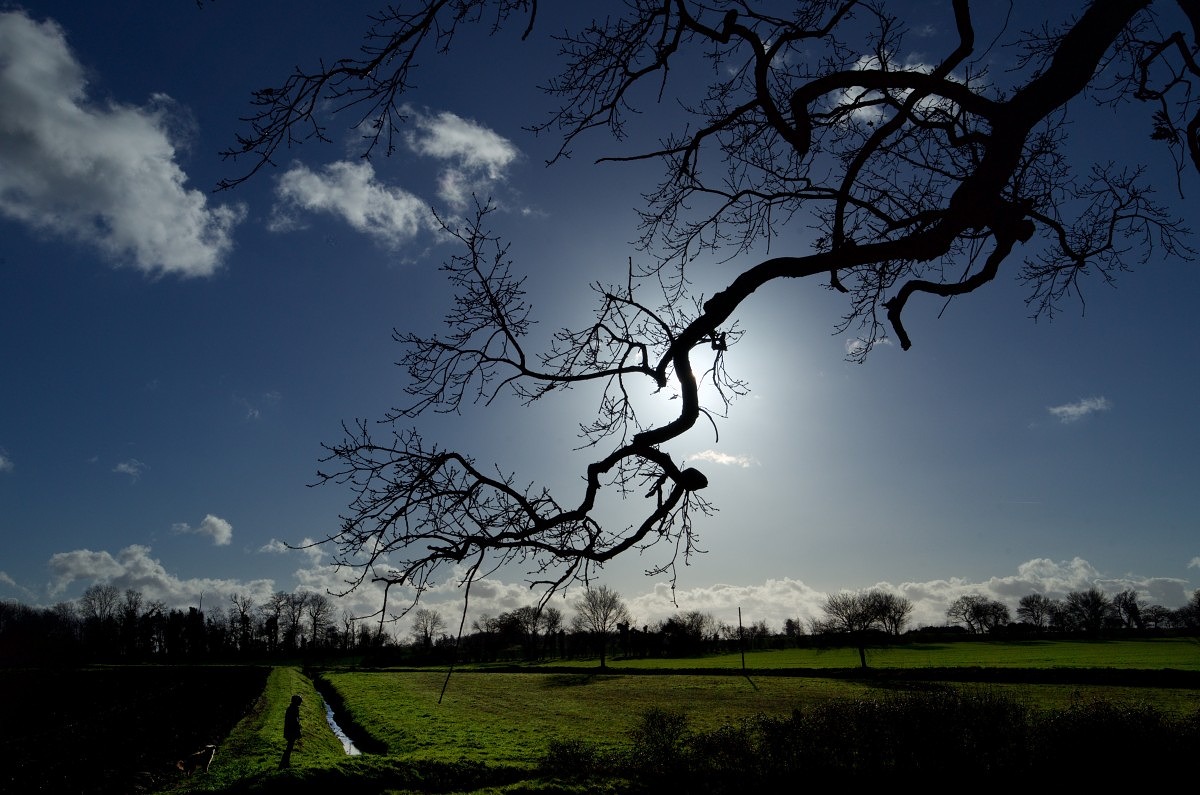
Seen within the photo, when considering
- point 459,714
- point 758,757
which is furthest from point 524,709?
point 758,757

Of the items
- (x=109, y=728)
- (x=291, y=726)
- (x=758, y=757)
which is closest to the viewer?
(x=758, y=757)

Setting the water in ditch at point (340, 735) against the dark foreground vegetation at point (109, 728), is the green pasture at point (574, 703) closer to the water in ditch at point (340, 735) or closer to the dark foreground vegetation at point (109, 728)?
the water in ditch at point (340, 735)

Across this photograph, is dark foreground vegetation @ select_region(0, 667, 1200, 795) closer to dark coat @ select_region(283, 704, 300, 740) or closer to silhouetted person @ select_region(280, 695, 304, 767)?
silhouetted person @ select_region(280, 695, 304, 767)

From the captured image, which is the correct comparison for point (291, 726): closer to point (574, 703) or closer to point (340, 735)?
point (340, 735)

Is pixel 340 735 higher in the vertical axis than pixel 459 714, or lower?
lower

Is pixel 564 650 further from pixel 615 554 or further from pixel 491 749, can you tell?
pixel 615 554

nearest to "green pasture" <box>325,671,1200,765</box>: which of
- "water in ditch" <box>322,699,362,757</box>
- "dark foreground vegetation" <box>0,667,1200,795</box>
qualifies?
"water in ditch" <box>322,699,362,757</box>

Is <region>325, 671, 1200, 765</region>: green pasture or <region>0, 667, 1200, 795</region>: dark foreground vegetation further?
<region>325, 671, 1200, 765</region>: green pasture

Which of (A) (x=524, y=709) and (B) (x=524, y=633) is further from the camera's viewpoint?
(B) (x=524, y=633)

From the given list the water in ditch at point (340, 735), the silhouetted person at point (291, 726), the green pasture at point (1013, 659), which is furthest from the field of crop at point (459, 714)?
the green pasture at point (1013, 659)

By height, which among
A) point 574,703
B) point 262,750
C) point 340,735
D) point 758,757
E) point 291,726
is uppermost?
point 758,757

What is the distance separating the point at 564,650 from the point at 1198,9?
122507mm

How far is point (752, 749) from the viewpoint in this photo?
1309 cm

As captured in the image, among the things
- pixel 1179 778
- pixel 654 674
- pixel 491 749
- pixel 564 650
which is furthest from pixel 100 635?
pixel 1179 778
